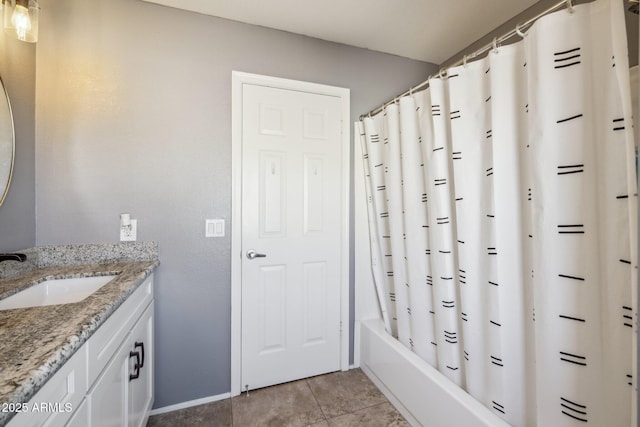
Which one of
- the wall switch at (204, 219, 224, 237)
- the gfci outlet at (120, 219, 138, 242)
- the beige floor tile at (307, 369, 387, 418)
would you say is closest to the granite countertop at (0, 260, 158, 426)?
the gfci outlet at (120, 219, 138, 242)

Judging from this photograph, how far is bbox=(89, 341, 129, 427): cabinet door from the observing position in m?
0.85

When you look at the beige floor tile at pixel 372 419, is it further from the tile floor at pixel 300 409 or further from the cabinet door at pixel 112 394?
the cabinet door at pixel 112 394

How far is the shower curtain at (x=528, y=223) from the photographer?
777 mm

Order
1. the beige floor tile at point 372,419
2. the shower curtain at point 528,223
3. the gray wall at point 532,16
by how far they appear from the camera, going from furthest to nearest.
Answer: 1. the beige floor tile at point 372,419
2. the gray wall at point 532,16
3. the shower curtain at point 528,223

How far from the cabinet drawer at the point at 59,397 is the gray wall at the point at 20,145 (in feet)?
3.12

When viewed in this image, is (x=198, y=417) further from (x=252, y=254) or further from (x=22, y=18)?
(x=22, y=18)

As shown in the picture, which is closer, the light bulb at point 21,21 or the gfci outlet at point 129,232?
the light bulb at point 21,21

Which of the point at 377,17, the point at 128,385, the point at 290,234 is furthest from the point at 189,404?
the point at 377,17

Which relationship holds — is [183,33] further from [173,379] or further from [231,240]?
[173,379]

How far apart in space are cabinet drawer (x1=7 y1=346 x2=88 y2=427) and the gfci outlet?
91 cm

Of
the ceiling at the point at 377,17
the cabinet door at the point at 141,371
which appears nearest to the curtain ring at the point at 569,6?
the ceiling at the point at 377,17

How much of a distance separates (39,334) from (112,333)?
0.33 m

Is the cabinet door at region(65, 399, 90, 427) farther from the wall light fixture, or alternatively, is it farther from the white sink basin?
the wall light fixture

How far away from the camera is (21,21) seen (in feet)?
3.78
